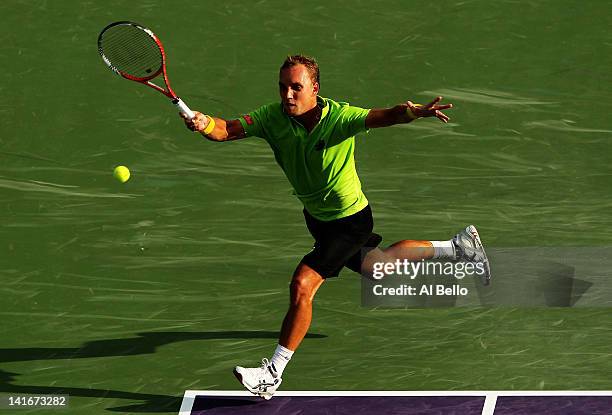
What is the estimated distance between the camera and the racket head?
38.9ft

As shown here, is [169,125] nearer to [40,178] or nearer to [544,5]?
[40,178]

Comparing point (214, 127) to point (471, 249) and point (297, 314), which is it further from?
point (471, 249)

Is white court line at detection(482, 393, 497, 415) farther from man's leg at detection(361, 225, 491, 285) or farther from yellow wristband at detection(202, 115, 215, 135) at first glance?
yellow wristband at detection(202, 115, 215, 135)

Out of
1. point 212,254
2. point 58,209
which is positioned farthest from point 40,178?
point 212,254

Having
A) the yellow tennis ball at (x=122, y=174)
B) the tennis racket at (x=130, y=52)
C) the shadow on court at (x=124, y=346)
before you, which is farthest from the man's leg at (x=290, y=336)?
the yellow tennis ball at (x=122, y=174)

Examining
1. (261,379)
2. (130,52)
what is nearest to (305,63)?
(130,52)

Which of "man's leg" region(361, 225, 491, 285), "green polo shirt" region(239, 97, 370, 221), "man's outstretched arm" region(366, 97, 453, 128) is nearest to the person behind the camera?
"man's outstretched arm" region(366, 97, 453, 128)

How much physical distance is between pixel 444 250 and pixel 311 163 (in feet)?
6.22

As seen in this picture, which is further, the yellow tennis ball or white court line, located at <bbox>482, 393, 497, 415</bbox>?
the yellow tennis ball

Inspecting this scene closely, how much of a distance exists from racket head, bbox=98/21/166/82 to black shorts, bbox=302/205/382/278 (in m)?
1.59

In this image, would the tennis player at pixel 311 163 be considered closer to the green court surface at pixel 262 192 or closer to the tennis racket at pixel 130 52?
the green court surface at pixel 262 192

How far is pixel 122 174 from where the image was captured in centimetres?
1478

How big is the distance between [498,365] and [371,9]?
19.9 ft

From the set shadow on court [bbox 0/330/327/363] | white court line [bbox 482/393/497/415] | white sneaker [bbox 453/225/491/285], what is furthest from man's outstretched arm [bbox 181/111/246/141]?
white court line [bbox 482/393/497/415]
